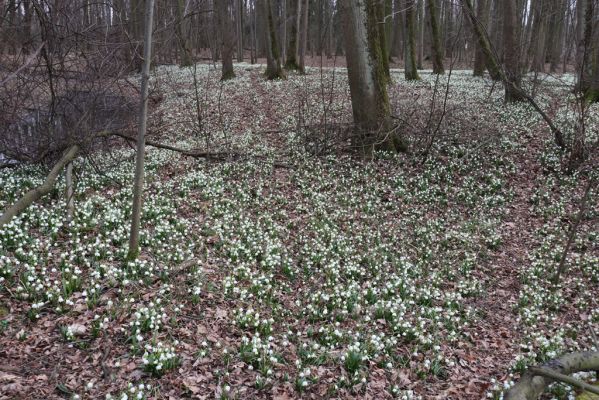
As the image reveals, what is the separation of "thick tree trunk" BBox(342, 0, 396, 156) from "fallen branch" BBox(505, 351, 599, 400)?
321 inches

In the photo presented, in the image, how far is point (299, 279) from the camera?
23.7ft

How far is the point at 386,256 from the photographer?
26.8ft

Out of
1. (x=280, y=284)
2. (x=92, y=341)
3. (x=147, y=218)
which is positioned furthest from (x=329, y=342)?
(x=147, y=218)

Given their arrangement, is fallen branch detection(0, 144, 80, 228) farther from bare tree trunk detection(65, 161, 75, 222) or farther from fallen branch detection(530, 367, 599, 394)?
fallen branch detection(530, 367, 599, 394)

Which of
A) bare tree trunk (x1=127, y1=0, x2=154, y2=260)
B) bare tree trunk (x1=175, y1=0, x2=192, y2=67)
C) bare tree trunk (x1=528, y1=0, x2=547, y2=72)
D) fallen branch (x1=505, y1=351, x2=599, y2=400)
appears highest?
bare tree trunk (x1=528, y1=0, x2=547, y2=72)

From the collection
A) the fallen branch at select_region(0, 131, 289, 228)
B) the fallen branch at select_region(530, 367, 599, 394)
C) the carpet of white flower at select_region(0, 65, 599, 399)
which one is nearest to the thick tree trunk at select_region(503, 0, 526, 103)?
the carpet of white flower at select_region(0, 65, 599, 399)

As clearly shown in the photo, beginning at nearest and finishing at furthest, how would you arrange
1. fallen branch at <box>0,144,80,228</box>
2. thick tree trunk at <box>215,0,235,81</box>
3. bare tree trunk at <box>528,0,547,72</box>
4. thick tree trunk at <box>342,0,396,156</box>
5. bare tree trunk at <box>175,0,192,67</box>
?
bare tree trunk at <box>175,0,192,67</box> < fallen branch at <box>0,144,80,228</box> < thick tree trunk at <box>342,0,396,156</box> < bare tree trunk at <box>528,0,547,72</box> < thick tree trunk at <box>215,0,235,81</box>

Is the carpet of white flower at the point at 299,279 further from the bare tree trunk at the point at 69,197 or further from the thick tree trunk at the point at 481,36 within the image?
the thick tree trunk at the point at 481,36

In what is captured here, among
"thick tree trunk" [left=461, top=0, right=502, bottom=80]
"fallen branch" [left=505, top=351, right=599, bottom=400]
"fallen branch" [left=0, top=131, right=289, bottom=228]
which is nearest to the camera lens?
"fallen branch" [left=505, top=351, right=599, bottom=400]

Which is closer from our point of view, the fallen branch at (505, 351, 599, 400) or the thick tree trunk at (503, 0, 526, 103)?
the fallen branch at (505, 351, 599, 400)

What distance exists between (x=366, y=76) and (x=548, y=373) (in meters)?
9.33

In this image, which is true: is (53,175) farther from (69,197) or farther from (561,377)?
(561,377)

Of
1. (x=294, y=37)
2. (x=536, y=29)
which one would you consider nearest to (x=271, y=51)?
(x=294, y=37)

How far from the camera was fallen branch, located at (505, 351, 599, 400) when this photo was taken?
14.1ft
